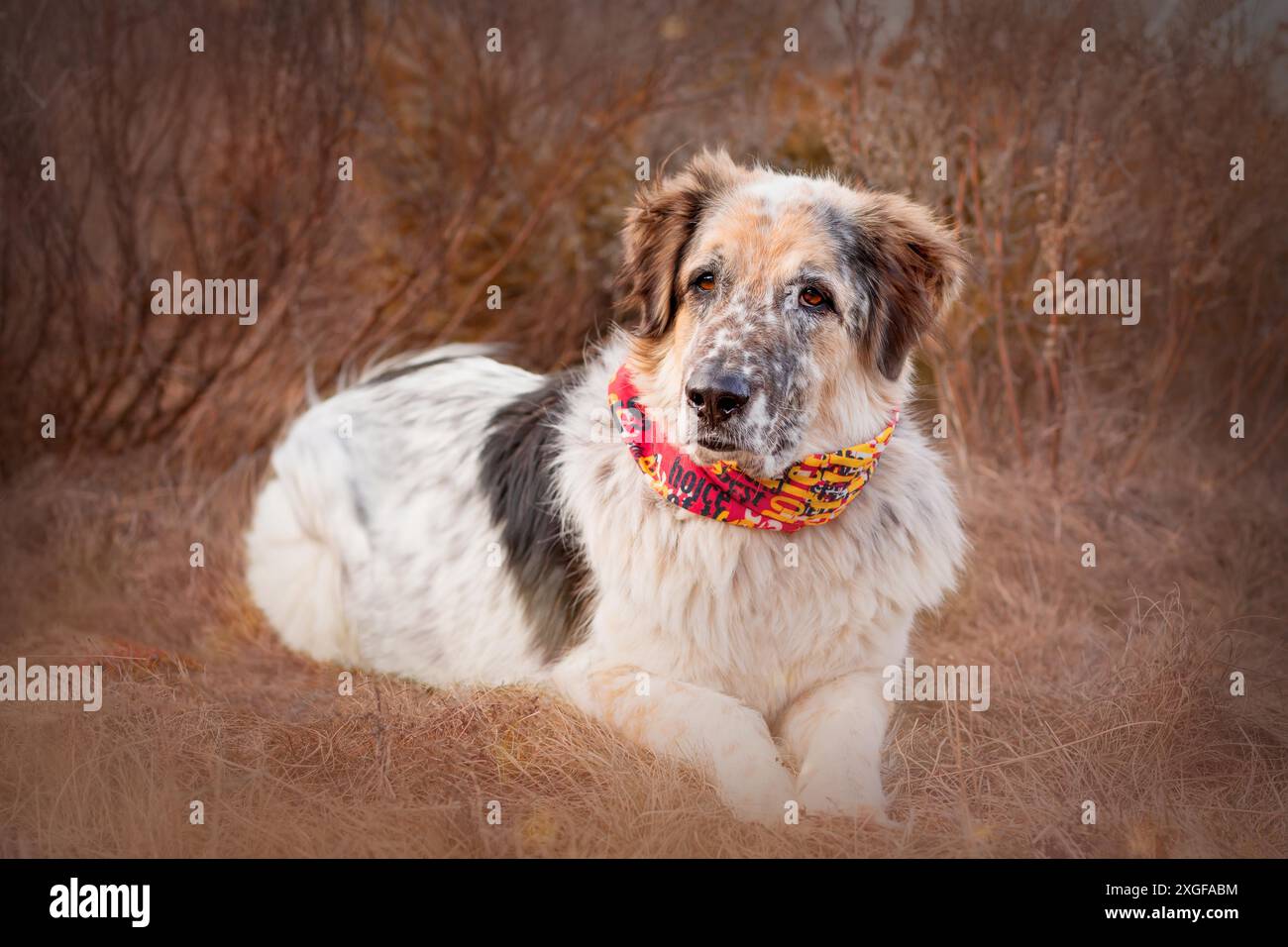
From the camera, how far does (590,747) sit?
13.7ft

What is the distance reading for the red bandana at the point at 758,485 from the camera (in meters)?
4.19

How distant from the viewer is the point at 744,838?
375cm

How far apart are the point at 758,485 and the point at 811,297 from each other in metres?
0.65

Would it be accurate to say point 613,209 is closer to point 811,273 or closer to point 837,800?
point 811,273

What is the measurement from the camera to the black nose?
377 centimetres

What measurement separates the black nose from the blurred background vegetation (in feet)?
9.43

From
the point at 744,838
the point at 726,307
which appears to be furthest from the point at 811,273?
the point at 744,838

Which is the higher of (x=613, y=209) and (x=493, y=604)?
(x=613, y=209)

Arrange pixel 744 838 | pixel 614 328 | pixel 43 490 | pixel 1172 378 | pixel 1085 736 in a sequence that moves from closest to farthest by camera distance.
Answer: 1. pixel 744 838
2. pixel 1085 736
3. pixel 614 328
4. pixel 43 490
5. pixel 1172 378

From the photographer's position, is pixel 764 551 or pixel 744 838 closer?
pixel 744 838

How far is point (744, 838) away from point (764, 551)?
102 centimetres

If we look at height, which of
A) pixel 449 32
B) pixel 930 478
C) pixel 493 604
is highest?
pixel 449 32

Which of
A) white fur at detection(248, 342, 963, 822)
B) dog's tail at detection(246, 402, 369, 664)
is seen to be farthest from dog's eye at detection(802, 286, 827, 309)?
dog's tail at detection(246, 402, 369, 664)

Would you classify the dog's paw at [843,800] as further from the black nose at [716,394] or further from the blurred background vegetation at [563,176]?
the blurred background vegetation at [563,176]
